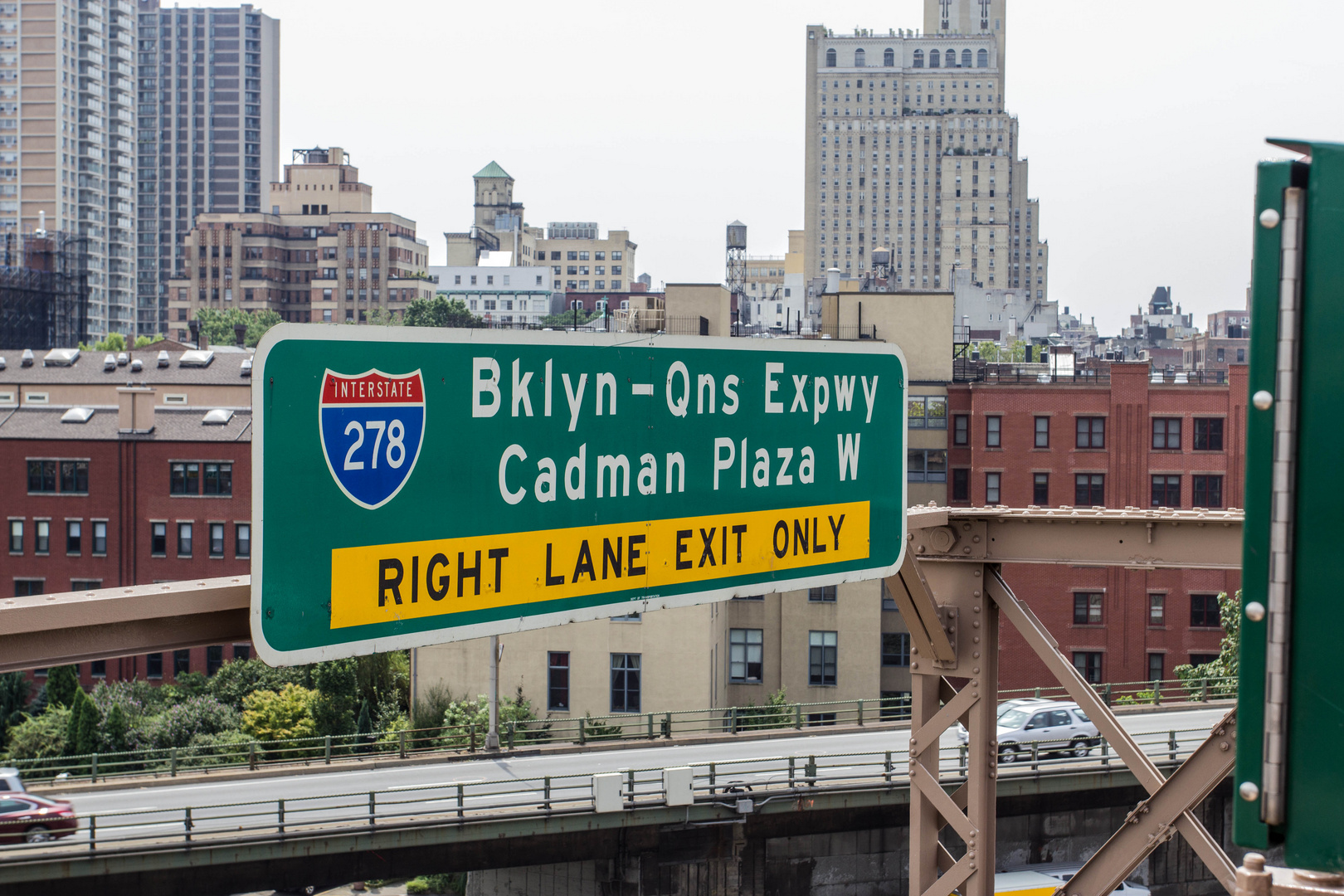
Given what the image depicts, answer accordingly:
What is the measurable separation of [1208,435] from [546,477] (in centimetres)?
5460

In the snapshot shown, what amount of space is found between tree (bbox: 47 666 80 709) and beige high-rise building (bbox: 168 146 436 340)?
4958 inches

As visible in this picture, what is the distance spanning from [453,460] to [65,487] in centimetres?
5679

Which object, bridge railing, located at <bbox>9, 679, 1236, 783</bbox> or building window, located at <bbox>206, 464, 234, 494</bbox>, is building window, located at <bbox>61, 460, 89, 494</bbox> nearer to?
building window, located at <bbox>206, 464, 234, 494</bbox>

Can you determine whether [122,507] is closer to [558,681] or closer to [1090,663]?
[558,681]

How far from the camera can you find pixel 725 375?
5.32m

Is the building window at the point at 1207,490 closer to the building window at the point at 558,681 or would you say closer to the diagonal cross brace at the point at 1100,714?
the building window at the point at 558,681

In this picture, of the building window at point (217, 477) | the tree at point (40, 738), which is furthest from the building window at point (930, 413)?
the tree at point (40, 738)

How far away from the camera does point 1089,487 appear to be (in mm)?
54688

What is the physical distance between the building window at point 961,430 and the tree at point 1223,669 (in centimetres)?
1171

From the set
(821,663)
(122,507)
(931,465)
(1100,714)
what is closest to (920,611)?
(1100,714)

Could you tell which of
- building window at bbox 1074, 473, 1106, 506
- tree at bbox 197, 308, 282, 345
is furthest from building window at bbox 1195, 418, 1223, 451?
tree at bbox 197, 308, 282, 345

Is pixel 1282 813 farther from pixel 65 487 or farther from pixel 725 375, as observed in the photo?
pixel 65 487

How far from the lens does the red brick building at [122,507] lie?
54.5 metres

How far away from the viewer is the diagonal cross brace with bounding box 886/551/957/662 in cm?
631
